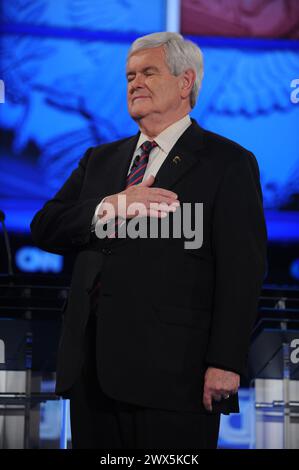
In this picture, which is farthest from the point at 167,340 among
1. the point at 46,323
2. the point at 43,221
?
the point at 46,323

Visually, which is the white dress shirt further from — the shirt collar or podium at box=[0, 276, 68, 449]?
podium at box=[0, 276, 68, 449]

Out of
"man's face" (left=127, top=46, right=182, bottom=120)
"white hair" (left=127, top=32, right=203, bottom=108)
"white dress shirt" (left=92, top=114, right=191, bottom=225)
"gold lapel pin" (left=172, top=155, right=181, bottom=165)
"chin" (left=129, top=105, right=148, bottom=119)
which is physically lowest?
"gold lapel pin" (left=172, top=155, right=181, bottom=165)

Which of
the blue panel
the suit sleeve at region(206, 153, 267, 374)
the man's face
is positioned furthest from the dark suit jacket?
the blue panel

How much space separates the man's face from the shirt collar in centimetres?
3

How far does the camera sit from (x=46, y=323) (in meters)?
2.95

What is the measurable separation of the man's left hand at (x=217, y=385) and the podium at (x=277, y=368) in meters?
1.08

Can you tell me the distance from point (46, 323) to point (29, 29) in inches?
105

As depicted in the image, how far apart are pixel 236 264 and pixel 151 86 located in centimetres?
49

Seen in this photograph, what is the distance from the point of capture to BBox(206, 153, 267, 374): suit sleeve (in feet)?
6.22

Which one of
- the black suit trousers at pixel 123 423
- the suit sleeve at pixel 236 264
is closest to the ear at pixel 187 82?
the suit sleeve at pixel 236 264

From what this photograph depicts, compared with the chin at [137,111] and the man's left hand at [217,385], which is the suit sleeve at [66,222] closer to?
the chin at [137,111]
